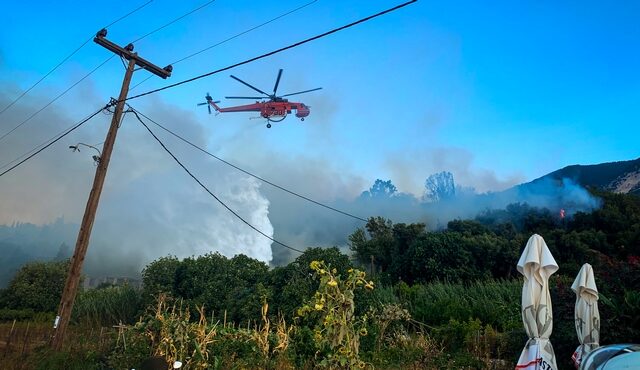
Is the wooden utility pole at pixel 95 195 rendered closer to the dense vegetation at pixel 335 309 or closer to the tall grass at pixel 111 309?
the dense vegetation at pixel 335 309

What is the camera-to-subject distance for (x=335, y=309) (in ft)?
16.3

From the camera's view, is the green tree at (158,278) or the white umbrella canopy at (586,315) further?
the green tree at (158,278)

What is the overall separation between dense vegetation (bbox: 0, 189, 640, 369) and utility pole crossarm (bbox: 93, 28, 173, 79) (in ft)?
22.0

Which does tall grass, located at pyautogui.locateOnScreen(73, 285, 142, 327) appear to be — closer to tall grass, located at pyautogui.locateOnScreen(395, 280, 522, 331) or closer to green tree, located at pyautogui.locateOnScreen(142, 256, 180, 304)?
green tree, located at pyautogui.locateOnScreen(142, 256, 180, 304)

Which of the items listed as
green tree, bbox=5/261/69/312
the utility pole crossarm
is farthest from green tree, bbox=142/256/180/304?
green tree, bbox=5/261/69/312

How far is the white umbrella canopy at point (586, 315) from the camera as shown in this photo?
6.59 metres

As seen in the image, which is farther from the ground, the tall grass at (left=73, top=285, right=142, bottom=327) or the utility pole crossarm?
the utility pole crossarm

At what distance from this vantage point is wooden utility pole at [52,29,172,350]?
9.43m

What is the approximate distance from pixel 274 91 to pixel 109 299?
1437cm

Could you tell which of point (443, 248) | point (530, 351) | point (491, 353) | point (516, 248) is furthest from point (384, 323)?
point (516, 248)

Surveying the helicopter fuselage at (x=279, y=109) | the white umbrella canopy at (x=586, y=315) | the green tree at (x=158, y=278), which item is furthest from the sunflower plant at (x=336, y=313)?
the helicopter fuselage at (x=279, y=109)

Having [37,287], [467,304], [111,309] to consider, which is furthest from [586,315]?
[37,287]

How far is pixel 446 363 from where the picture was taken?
790cm

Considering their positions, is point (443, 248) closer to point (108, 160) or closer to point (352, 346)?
point (108, 160)
